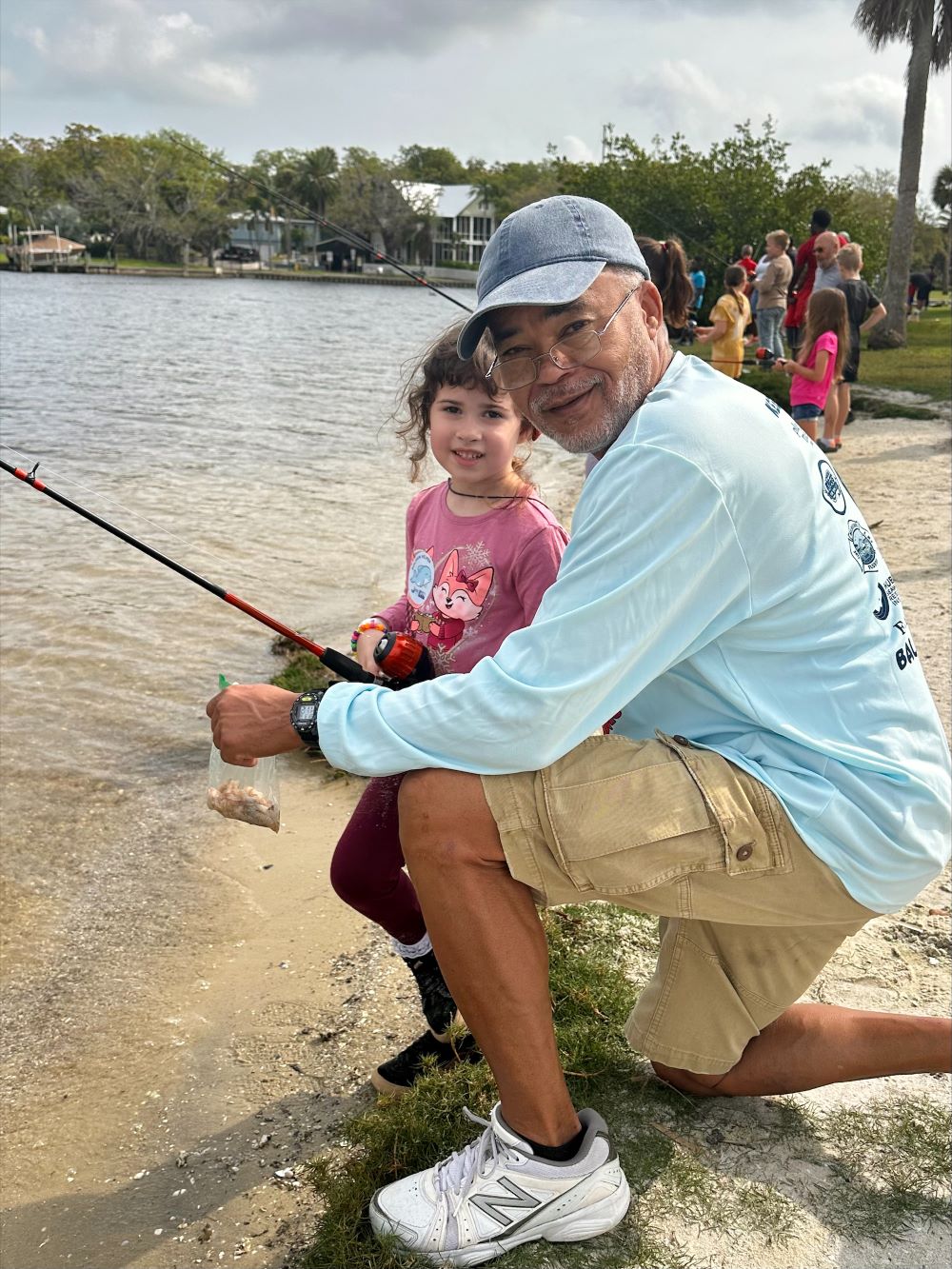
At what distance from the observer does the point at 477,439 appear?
2.82 metres

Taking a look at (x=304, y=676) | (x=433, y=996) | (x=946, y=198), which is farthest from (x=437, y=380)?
(x=946, y=198)

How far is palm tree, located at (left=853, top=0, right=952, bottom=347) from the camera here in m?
21.6

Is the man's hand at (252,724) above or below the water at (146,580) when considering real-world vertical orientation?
above

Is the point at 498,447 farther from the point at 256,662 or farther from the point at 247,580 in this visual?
the point at 247,580

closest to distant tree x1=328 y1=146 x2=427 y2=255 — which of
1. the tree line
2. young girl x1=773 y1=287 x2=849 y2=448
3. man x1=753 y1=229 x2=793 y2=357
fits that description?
the tree line

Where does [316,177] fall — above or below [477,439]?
above

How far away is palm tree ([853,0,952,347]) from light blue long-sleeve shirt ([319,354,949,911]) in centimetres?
2280

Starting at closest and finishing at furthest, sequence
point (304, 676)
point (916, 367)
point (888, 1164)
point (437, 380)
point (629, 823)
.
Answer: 1. point (629, 823)
2. point (888, 1164)
3. point (437, 380)
4. point (304, 676)
5. point (916, 367)

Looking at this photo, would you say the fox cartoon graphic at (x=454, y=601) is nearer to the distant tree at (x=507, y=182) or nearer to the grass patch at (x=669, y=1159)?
the grass patch at (x=669, y=1159)

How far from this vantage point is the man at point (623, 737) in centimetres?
195

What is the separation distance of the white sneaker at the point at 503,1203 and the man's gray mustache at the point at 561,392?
55.3 inches

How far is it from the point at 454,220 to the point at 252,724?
411 ft

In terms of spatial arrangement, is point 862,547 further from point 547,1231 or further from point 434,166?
point 434,166

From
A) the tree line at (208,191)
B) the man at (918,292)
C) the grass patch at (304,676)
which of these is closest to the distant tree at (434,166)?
the tree line at (208,191)
